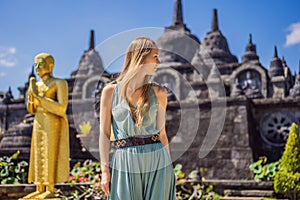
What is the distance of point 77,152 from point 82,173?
16.8 ft

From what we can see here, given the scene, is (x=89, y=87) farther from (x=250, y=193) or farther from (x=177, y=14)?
(x=250, y=193)

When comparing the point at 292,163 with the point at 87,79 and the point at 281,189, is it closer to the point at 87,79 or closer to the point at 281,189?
the point at 281,189

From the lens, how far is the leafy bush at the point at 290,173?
838cm

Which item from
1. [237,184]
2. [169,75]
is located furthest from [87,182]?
[169,75]

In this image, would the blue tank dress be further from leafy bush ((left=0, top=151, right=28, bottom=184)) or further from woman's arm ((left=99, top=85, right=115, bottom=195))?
leafy bush ((left=0, top=151, right=28, bottom=184))

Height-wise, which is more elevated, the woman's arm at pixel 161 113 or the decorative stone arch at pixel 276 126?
the decorative stone arch at pixel 276 126

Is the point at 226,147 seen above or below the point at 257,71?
below

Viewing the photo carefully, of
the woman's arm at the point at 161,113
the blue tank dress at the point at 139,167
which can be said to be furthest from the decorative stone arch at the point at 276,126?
the blue tank dress at the point at 139,167

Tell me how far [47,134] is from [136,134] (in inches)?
108

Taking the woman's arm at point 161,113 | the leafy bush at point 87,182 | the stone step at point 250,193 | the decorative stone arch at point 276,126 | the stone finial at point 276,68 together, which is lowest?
the stone step at point 250,193

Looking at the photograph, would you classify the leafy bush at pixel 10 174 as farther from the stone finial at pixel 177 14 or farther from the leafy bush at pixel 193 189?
the stone finial at pixel 177 14

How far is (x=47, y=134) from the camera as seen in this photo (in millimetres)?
5316

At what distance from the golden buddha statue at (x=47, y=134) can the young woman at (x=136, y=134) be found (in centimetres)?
256

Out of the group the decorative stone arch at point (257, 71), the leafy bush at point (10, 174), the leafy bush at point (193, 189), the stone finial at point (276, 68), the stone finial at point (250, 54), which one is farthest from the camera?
the stone finial at point (250, 54)
